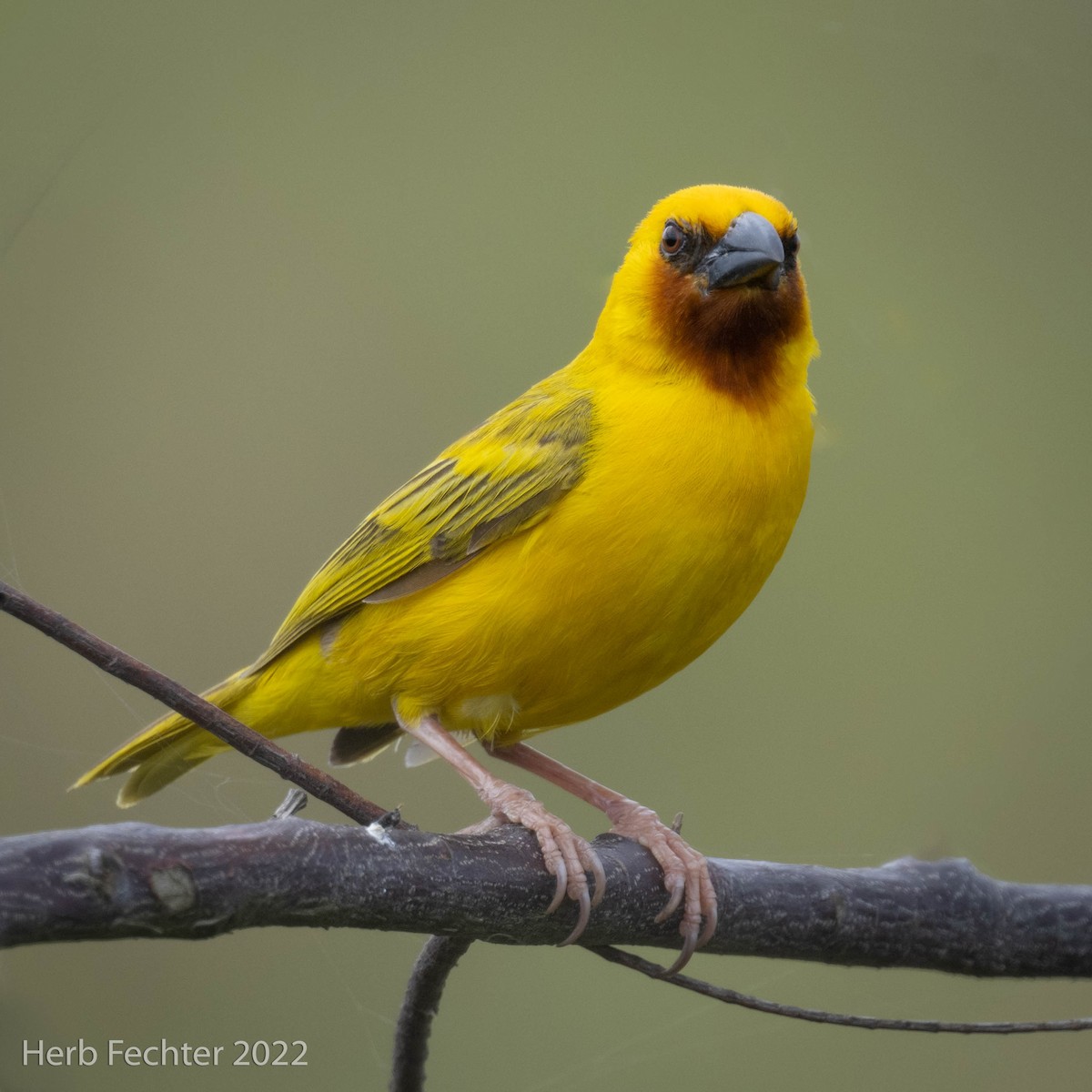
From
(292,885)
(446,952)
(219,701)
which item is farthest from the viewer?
(219,701)

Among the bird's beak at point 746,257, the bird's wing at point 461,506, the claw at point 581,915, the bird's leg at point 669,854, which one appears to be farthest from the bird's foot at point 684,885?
the bird's beak at point 746,257

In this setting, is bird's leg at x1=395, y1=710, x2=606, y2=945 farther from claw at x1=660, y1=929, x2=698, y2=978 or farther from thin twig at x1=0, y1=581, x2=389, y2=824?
thin twig at x1=0, y1=581, x2=389, y2=824

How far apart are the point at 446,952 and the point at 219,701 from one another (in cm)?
109

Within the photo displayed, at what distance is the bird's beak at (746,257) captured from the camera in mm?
2918

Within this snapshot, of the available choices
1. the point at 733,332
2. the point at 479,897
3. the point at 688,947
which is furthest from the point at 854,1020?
the point at 733,332

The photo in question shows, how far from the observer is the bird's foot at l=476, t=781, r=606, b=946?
97.1 inches

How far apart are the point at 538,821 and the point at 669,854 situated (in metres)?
0.35

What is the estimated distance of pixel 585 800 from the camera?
3475mm

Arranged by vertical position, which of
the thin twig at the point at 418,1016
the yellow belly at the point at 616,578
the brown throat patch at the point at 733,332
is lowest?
the thin twig at the point at 418,1016

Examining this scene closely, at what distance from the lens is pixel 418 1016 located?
267 centimetres

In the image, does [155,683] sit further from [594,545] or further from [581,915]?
[594,545]

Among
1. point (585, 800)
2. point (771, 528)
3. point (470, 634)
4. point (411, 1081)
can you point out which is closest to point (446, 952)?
point (411, 1081)

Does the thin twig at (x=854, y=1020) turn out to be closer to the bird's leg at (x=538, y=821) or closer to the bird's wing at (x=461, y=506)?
the bird's leg at (x=538, y=821)

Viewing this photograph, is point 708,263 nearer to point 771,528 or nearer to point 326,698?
point 771,528
